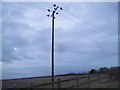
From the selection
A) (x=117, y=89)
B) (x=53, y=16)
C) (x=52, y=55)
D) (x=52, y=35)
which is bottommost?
(x=117, y=89)

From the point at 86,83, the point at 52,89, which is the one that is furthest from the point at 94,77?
the point at 52,89

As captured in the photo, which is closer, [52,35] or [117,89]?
[117,89]

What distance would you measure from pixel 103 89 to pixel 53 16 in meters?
7.99

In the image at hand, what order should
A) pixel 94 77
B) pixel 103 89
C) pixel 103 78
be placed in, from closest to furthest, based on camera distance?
pixel 103 89 < pixel 94 77 < pixel 103 78

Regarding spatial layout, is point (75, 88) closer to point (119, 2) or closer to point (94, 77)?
point (94, 77)

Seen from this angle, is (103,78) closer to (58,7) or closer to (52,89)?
(58,7)

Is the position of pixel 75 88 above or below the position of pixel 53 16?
below

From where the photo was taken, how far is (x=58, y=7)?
25469 millimetres

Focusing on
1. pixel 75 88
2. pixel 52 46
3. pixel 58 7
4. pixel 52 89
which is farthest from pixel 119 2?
pixel 52 89

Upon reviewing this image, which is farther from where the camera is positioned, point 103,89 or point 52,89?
point 103,89

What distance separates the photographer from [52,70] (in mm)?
23672

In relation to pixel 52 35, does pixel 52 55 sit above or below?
below

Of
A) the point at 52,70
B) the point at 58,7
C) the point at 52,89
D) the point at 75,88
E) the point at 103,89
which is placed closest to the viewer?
the point at 52,89

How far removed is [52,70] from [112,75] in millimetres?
11483
